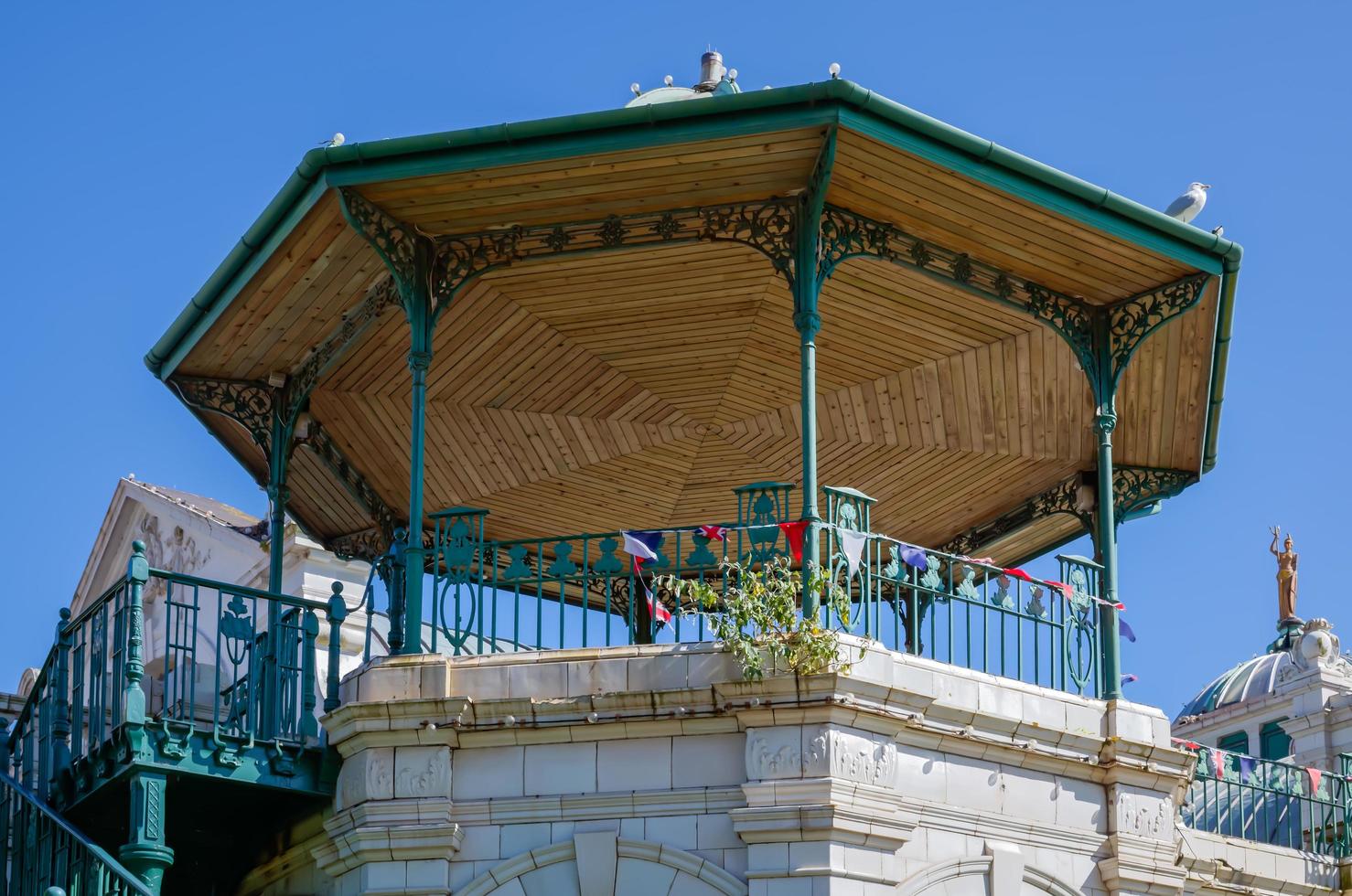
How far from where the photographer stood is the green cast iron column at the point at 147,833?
14.3 m

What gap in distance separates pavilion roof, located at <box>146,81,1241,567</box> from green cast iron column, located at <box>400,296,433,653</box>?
77 cm

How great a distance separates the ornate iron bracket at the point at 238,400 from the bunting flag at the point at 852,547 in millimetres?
6148

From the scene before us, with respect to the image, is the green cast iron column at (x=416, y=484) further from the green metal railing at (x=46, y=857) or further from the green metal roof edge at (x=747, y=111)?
the green metal railing at (x=46, y=857)

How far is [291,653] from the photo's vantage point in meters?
15.7

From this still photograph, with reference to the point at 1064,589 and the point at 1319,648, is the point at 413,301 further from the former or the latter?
the point at 1319,648

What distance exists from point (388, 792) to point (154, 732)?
1.66 m

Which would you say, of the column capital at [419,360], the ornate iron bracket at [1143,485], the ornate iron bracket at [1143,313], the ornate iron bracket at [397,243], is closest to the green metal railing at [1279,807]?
the ornate iron bracket at [1143,485]

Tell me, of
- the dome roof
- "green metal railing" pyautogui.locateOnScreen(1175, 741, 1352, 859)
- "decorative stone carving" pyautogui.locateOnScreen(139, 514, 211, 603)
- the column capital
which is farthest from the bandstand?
the dome roof

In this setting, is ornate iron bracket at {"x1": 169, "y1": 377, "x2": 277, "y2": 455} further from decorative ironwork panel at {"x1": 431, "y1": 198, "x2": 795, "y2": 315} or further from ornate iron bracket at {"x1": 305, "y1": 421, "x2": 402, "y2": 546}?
decorative ironwork panel at {"x1": 431, "y1": 198, "x2": 795, "y2": 315}

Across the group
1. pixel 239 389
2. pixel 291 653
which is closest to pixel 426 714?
pixel 291 653

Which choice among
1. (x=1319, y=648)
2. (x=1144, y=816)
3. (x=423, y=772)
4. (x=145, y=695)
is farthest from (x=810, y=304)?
(x=1319, y=648)

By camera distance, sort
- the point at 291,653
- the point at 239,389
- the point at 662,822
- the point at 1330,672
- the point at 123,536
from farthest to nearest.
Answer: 1. the point at 123,536
2. the point at 1330,672
3. the point at 239,389
4. the point at 291,653
5. the point at 662,822

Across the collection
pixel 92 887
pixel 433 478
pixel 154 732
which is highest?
pixel 433 478

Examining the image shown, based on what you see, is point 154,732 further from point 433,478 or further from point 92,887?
point 433,478
